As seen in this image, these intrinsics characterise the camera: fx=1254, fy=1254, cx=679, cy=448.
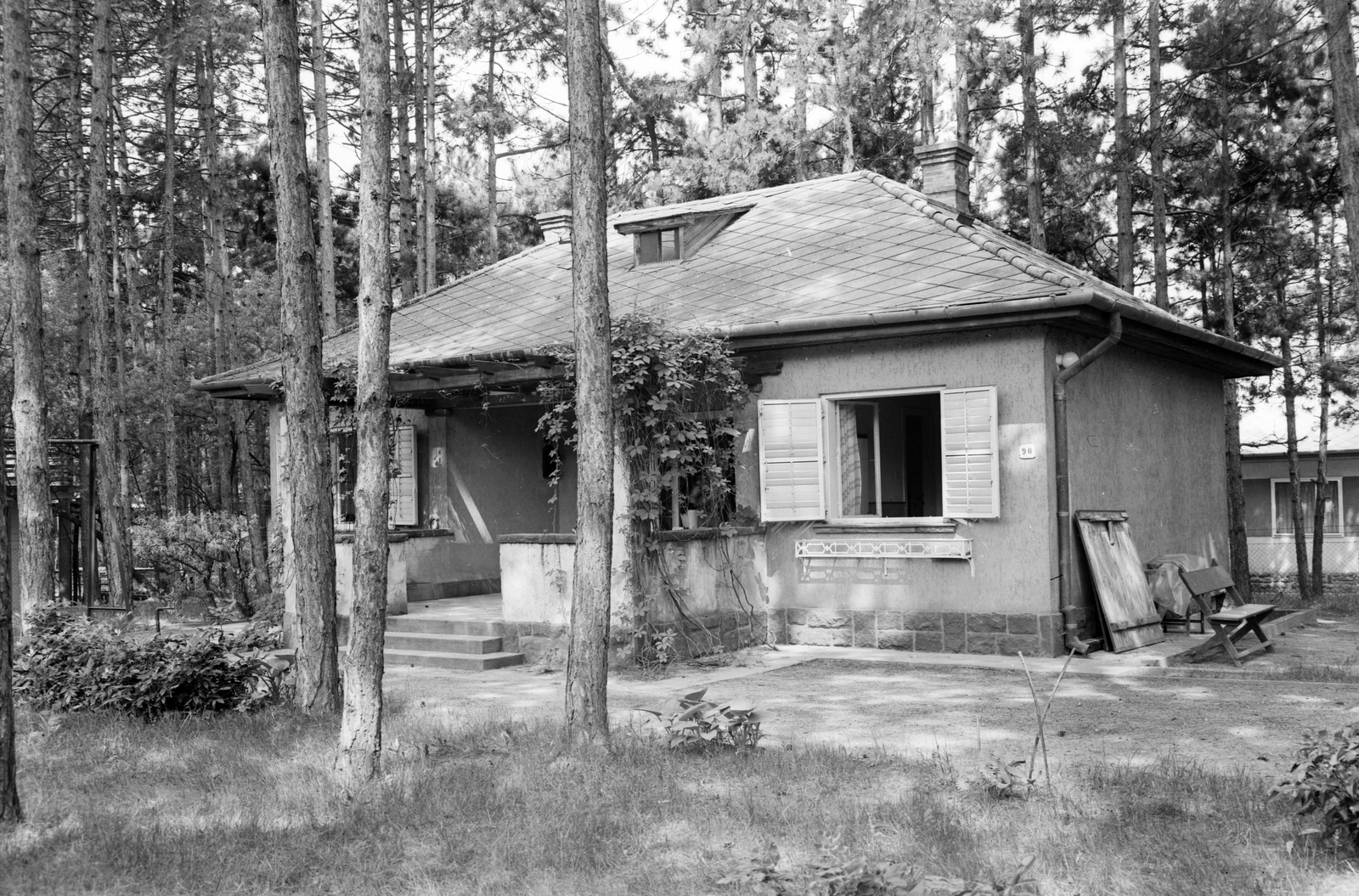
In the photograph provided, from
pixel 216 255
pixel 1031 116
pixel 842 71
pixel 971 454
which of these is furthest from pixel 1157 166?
pixel 216 255

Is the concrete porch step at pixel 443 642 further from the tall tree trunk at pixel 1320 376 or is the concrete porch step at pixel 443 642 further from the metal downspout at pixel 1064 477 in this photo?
the tall tree trunk at pixel 1320 376

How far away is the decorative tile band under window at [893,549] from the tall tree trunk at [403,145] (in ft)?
36.9

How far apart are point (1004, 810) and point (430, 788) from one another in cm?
267

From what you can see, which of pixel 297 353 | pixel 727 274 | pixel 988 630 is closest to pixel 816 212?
pixel 727 274

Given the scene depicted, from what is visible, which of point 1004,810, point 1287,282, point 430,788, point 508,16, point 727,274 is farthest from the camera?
point 508,16

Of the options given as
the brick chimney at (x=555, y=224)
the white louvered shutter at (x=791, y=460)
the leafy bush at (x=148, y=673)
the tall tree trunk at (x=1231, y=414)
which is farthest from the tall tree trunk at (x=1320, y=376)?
the leafy bush at (x=148, y=673)

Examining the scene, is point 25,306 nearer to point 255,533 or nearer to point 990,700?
point 255,533

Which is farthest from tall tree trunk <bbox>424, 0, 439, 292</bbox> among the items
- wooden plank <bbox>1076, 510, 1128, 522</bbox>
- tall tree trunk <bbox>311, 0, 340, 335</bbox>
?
wooden plank <bbox>1076, 510, 1128, 522</bbox>

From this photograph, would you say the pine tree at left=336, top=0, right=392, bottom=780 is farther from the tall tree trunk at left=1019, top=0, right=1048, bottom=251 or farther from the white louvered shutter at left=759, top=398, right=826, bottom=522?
the tall tree trunk at left=1019, top=0, right=1048, bottom=251

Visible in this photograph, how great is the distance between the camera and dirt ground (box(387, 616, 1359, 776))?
278 inches

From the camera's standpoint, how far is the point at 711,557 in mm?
11289

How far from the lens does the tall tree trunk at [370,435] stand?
6.20 metres

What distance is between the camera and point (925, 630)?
11.2m

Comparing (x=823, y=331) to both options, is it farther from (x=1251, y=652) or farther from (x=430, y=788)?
(x=430, y=788)
